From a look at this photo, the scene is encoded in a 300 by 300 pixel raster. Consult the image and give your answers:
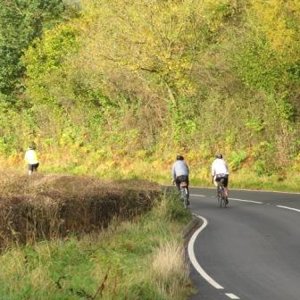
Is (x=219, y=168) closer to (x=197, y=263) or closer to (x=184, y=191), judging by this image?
(x=184, y=191)

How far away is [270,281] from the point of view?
41.3 feet

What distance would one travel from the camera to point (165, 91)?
150 feet

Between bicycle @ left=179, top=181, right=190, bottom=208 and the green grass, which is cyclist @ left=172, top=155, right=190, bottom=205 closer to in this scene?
bicycle @ left=179, top=181, right=190, bottom=208

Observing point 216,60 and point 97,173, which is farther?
point 97,173

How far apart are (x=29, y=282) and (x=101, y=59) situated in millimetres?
34516

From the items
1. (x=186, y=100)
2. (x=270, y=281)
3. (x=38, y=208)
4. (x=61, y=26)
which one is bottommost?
(x=270, y=281)

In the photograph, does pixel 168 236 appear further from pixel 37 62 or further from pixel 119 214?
pixel 37 62

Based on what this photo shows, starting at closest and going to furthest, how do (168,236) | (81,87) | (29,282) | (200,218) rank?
(29,282), (168,236), (200,218), (81,87)

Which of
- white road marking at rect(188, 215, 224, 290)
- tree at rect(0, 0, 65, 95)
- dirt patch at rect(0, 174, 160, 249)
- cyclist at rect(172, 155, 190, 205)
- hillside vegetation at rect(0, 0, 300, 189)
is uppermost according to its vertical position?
tree at rect(0, 0, 65, 95)

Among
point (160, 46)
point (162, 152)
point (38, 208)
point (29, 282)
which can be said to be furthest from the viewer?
point (162, 152)

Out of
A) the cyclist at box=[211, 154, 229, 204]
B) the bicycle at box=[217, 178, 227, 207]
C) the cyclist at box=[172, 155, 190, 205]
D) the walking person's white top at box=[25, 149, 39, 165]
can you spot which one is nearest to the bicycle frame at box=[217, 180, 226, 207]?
the bicycle at box=[217, 178, 227, 207]

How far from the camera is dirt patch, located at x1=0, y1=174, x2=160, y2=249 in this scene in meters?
13.5

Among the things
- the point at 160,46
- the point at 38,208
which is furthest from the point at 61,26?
the point at 38,208

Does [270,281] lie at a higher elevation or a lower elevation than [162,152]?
lower
